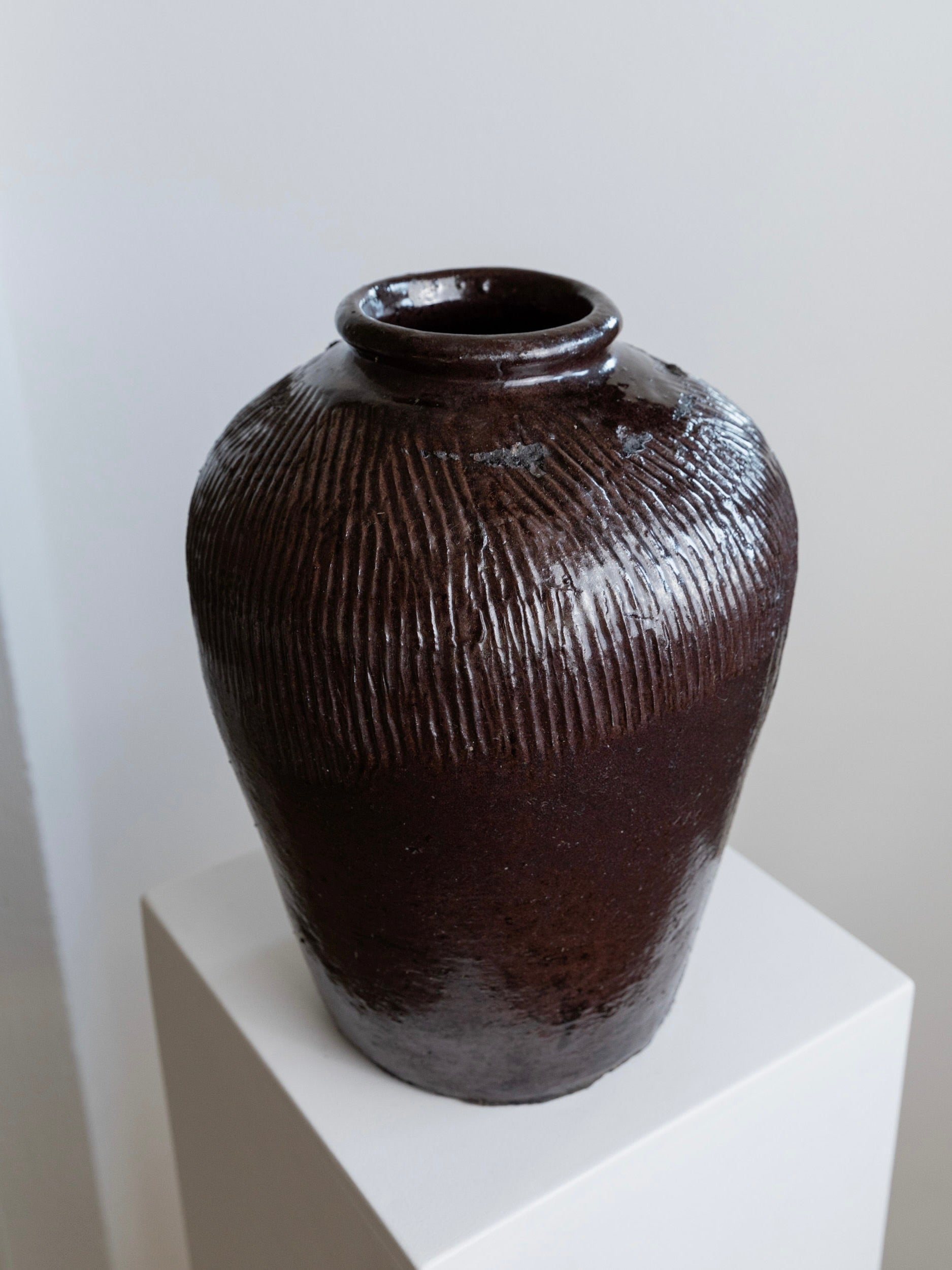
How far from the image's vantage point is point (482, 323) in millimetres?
881

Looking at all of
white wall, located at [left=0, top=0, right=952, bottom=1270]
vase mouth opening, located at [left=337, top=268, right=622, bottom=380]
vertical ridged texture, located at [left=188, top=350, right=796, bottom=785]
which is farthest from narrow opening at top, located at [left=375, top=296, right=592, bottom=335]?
white wall, located at [left=0, top=0, right=952, bottom=1270]

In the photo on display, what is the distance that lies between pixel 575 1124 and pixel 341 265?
32.6 inches

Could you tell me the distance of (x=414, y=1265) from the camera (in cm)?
80

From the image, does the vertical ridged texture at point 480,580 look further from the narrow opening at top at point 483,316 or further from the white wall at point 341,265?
the white wall at point 341,265

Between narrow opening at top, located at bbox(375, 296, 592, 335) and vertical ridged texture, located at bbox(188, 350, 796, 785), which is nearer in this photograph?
vertical ridged texture, located at bbox(188, 350, 796, 785)

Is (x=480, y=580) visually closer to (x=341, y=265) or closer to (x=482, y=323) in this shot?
(x=482, y=323)

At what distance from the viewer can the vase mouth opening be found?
73 centimetres

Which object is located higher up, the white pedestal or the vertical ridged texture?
the vertical ridged texture

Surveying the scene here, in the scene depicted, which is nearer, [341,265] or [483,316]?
[483,316]

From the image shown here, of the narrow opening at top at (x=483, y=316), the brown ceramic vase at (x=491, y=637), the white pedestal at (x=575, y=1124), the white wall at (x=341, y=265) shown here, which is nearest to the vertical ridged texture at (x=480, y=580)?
the brown ceramic vase at (x=491, y=637)

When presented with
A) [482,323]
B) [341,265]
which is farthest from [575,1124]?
[341,265]

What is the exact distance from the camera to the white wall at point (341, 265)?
1157 millimetres

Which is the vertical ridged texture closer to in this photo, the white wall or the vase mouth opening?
the vase mouth opening

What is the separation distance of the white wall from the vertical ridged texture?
0.50 m
